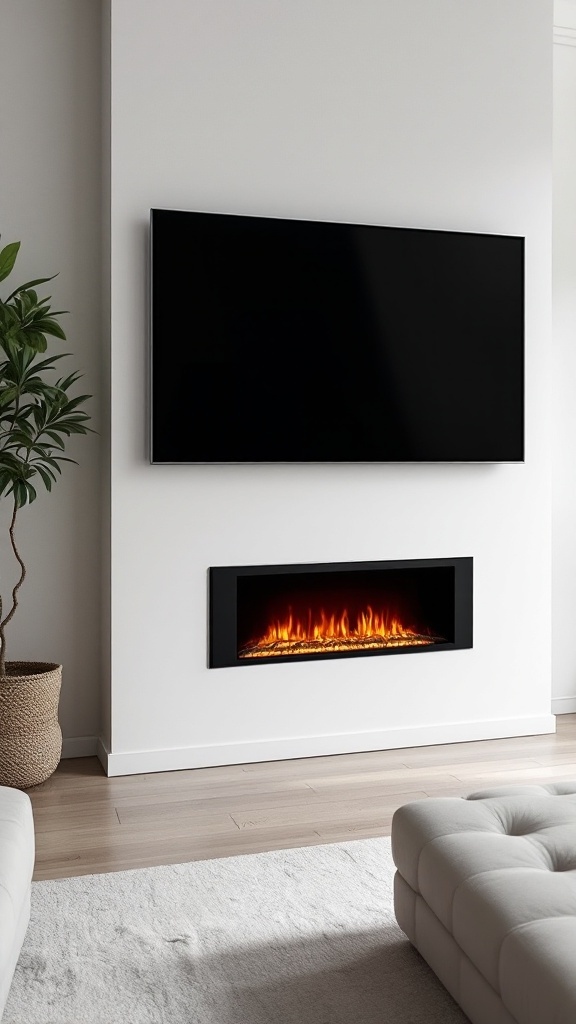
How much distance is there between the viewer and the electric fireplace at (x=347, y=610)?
3752 mm

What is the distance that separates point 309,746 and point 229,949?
155 centimetres

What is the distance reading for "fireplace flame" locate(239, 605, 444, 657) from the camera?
381 centimetres

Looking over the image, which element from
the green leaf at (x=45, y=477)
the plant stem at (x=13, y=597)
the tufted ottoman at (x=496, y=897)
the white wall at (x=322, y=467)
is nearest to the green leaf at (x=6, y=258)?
the white wall at (x=322, y=467)

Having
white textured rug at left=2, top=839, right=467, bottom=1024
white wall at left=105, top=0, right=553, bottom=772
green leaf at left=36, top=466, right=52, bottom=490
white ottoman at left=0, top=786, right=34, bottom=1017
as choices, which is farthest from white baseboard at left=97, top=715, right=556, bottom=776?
white ottoman at left=0, top=786, right=34, bottom=1017

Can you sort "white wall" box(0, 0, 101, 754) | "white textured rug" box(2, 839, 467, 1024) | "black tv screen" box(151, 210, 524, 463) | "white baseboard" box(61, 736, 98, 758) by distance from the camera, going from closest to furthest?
"white textured rug" box(2, 839, 467, 1024) < "black tv screen" box(151, 210, 524, 463) < "white wall" box(0, 0, 101, 754) < "white baseboard" box(61, 736, 98, 758)

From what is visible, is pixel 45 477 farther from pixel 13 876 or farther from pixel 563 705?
pixel 563 705

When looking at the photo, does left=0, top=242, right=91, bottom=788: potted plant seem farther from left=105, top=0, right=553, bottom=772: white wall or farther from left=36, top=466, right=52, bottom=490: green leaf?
left=105, top=0, right=553, bottom=772: white wall

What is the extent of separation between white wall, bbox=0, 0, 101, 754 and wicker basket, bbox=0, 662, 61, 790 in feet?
1.23

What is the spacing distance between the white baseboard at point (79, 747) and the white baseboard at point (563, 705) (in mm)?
2232

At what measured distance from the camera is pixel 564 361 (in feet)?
14.7

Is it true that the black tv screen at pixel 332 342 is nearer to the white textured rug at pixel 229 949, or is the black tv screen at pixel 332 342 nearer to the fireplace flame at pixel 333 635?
the fireplace flame at pixel 333 635

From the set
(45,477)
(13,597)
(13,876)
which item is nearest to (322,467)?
(45,477)

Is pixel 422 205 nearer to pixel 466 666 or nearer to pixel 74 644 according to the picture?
pixel 466 666

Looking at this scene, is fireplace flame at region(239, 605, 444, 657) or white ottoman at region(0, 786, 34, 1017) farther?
fireplace flame at region(239, 605, 444, 657)
